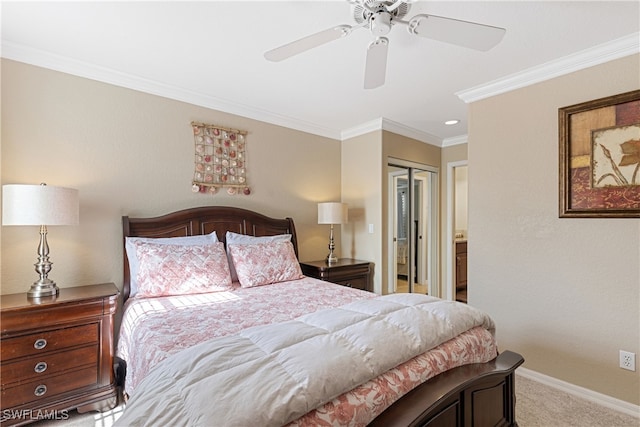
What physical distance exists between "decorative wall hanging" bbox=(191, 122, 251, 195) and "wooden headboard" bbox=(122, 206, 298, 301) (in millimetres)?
253

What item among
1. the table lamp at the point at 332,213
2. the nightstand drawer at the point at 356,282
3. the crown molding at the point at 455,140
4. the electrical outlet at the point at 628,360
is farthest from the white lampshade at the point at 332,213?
the electrical outlet at the point at 628,360

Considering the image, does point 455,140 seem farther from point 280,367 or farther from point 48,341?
point 48,341

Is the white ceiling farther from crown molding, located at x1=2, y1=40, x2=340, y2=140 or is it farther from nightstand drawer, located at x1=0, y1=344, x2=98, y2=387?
nightstand drawer, located at x1=0, y1=344, x2=98, y2=387

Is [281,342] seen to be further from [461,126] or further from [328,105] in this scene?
[461,126]

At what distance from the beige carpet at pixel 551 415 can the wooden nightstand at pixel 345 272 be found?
5.88ft

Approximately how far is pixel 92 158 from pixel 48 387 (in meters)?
1.64

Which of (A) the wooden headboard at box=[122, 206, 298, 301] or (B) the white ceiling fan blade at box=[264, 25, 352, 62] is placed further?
(A) the wooden headboard at box=[122, 206, 298, 301]

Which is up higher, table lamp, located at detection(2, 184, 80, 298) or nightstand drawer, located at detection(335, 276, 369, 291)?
table lamp, located at detection(2, 184, 80, 298)

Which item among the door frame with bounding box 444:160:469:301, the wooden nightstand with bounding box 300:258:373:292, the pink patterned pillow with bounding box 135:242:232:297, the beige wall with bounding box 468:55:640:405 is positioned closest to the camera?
the beige wall with bounding box 468:55:640:405

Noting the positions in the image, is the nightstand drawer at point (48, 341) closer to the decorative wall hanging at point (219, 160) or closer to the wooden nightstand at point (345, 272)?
the decorative wall hanging at point (219, 160)

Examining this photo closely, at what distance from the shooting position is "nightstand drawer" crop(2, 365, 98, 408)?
1.79m

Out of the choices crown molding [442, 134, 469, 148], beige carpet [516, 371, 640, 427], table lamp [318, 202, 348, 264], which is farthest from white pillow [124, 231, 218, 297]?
crown molding [442, 134, 469, 148]

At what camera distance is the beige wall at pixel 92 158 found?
87.0 inches

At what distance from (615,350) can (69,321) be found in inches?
145
